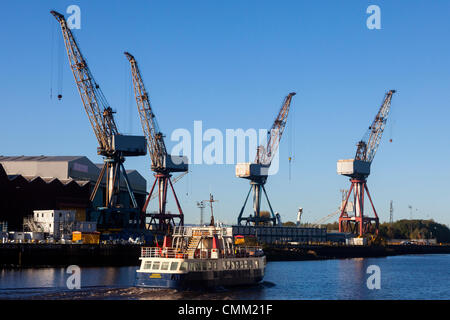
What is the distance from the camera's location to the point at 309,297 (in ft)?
258

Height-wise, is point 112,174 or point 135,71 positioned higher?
point 135,71

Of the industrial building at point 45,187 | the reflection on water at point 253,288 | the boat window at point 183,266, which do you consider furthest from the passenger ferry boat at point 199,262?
the industrial building at point 45,187

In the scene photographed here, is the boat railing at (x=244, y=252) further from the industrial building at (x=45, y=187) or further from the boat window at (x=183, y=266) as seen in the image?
the industrial building at (x=45, y=187)

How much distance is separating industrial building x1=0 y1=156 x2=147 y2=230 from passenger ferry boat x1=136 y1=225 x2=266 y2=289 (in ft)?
285

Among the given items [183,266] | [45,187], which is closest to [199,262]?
[183,266]

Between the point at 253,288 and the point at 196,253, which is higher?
the point at 196,253

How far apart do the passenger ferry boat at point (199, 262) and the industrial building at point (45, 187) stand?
87.0 metres

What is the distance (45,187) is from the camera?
170 m

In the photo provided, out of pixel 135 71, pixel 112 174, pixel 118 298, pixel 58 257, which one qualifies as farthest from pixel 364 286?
pixel 135 71

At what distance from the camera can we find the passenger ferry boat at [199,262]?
73875mm

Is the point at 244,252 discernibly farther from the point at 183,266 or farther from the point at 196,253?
the point at 183,266

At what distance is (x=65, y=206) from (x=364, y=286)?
10012 cm

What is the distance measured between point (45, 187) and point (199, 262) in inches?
4093
